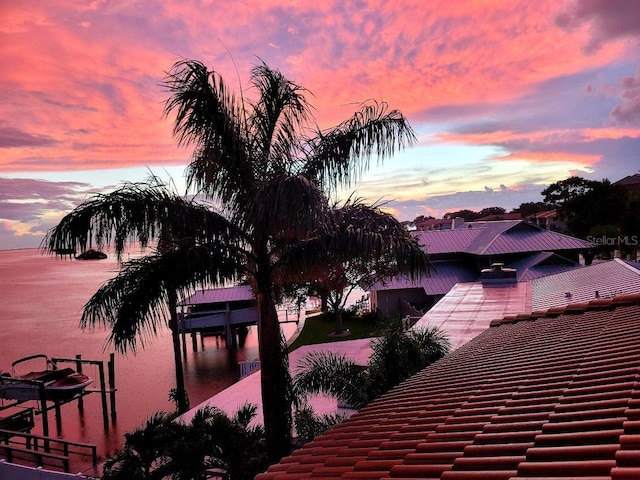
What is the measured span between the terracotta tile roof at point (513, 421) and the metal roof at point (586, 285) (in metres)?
6.75

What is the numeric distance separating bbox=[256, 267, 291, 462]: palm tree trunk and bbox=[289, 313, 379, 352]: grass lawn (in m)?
16.9

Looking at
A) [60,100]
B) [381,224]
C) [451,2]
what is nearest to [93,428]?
[60,100]

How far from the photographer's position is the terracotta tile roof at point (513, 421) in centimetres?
244

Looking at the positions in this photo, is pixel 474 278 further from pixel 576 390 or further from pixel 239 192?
pixel 576 390

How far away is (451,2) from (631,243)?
38.2 metres

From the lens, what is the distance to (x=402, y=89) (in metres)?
15.9

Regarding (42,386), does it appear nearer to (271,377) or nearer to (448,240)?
(271,377)

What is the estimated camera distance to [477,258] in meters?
28.9

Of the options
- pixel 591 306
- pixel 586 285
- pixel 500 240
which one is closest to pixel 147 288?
pixel 591 306

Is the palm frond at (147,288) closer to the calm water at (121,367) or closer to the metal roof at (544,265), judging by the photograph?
the calm water at (121,367)

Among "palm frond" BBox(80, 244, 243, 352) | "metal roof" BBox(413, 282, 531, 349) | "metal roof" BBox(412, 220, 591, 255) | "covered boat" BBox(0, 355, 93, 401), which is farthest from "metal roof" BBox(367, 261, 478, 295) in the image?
"palm frond" BBox(80, 244, 243, 352)

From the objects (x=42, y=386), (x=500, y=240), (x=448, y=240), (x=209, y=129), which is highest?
(x=209, y=129)

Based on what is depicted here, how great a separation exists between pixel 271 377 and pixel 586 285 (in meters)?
11.4

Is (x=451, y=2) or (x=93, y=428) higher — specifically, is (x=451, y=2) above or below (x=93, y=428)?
above
